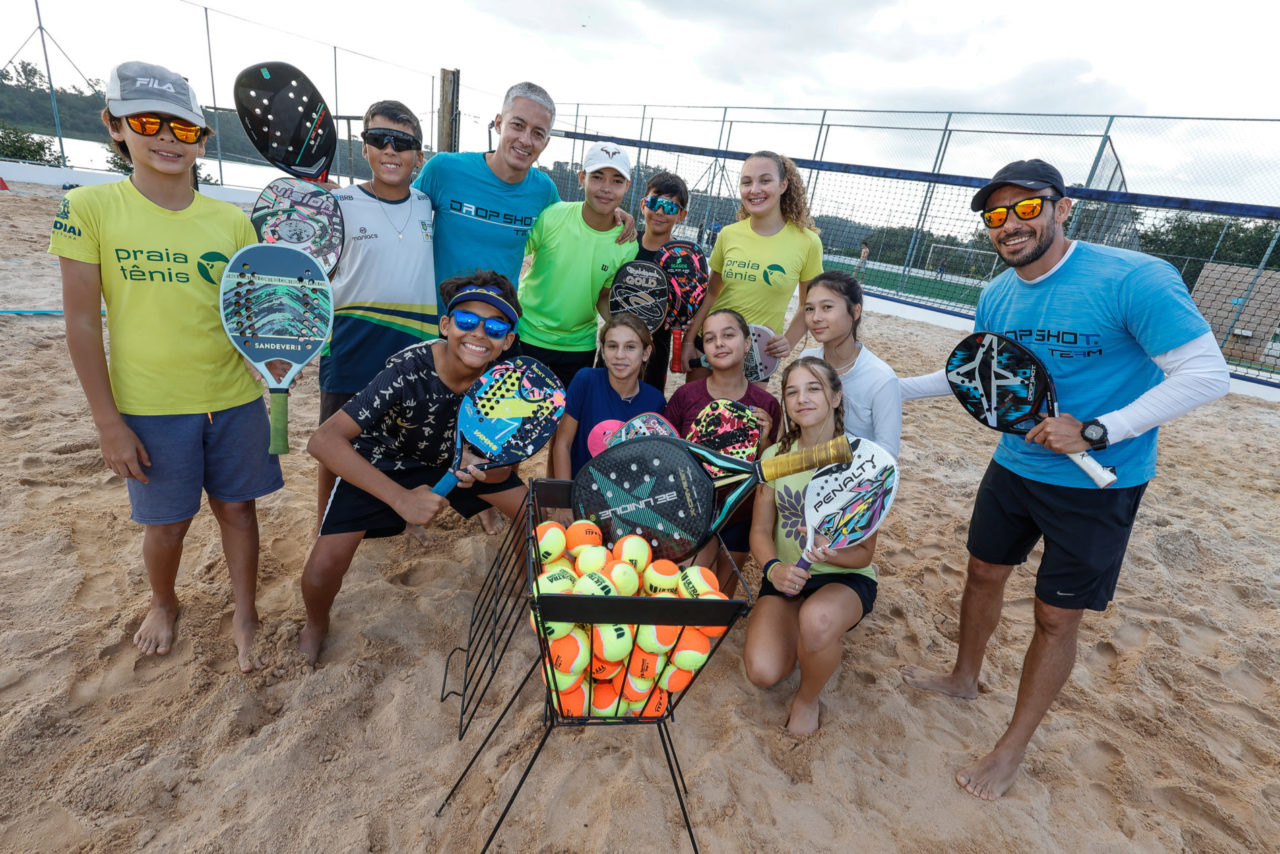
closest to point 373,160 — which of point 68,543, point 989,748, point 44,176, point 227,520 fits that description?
point 227,520

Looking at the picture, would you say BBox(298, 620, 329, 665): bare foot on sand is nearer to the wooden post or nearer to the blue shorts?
the blue shorts

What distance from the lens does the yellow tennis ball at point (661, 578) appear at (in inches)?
68.5

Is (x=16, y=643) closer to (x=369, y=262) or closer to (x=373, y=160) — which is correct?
(x=369, y=262)

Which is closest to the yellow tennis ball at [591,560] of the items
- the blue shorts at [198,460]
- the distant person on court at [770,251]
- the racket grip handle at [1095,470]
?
the blue shorts at [198,460]

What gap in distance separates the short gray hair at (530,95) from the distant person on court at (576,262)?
323 mm

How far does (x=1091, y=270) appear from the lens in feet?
6.59

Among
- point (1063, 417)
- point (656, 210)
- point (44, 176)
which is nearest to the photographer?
point (1063, 417)

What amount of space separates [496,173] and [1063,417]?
2.91 metres

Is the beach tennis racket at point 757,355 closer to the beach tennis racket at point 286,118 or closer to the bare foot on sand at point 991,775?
the bare foot on sand at point 991,775

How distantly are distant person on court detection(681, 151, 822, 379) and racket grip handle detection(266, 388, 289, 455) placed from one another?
2232 mm

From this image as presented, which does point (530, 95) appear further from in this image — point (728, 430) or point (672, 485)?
point (672, 485)

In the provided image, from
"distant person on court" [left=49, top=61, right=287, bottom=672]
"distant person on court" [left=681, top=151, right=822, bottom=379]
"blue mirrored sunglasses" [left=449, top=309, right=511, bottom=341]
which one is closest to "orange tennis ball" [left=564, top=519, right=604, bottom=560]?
"blue mirrored sunglasses" [left=449, top=309, right=511, bottom=341]

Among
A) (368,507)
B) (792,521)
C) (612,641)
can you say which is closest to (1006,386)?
(792,521)

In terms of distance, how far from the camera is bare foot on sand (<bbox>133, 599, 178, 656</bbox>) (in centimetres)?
232
